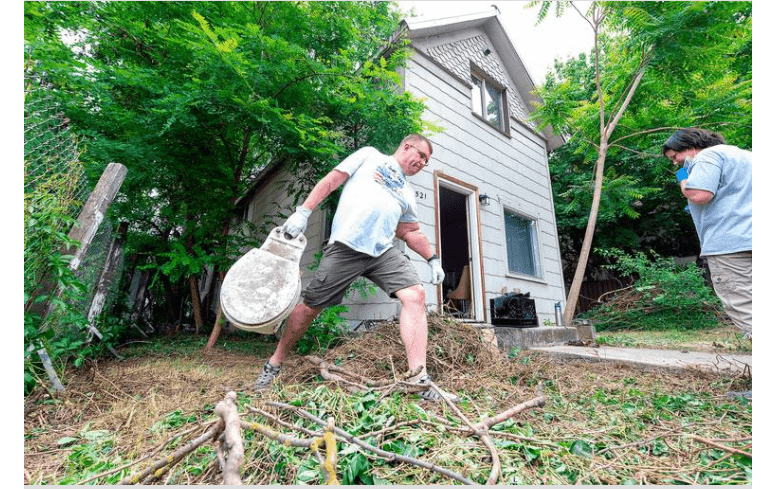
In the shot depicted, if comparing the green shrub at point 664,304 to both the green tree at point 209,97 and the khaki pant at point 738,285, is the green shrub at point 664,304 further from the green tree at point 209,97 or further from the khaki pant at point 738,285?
the green tree at point 209,97

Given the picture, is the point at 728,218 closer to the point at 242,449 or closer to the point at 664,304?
the point at 242,449

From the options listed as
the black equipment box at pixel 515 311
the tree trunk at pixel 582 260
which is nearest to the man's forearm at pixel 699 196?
the black equipment box at pixel 515 311

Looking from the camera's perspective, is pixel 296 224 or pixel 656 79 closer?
pixel 296 224

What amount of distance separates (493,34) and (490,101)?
145 centimetres

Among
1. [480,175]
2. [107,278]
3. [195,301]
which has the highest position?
[480,175]

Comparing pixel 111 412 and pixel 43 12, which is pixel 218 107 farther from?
pixel 111 412

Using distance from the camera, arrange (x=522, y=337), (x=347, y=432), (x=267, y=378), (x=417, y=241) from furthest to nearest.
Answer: (x=522, y=337)
(x=417, y=241)
(x=267, y=378)
(x=347, y=432)

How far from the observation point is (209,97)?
307cm

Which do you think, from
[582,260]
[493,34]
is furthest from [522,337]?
[493,34]

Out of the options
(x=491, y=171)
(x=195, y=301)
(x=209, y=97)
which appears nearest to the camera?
(x=209, y=97)

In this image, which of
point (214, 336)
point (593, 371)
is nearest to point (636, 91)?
point (593, 371)

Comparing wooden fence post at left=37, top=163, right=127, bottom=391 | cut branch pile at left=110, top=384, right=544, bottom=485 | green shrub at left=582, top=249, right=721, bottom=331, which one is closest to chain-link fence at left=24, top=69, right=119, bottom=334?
wooden fence post at left=37, top=163, right=127, bottom=391

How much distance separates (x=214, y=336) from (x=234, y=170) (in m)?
2.04
